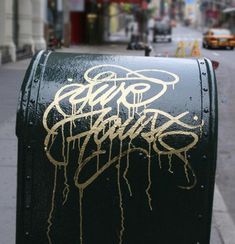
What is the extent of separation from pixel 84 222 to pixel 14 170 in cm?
412

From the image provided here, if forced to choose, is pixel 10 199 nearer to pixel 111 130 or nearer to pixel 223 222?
pixel 223 222

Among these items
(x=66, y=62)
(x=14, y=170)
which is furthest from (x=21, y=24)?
(x=66, y=62)

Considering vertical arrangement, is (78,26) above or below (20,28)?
below

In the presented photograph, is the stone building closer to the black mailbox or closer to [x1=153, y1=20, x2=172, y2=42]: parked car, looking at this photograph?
the black mailbox

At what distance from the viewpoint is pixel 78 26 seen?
4841cm

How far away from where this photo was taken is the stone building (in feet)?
76.3

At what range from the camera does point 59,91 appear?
341cm

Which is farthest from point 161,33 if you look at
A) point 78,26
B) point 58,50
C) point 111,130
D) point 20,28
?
point 111,130

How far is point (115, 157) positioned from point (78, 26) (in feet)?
150

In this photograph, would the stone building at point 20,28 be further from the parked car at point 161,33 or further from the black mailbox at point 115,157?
the parked car at point 161,33

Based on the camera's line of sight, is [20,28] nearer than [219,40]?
Yes

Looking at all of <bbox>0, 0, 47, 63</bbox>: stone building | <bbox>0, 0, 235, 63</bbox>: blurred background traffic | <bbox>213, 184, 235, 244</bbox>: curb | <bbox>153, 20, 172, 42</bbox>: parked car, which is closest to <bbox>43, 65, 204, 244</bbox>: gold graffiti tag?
<bbox>213, 184, 235, 244</bbox>: curb

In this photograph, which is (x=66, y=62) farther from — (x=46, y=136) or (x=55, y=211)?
(x=55, y=211)

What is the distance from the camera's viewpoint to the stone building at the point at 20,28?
2325 centimetres
